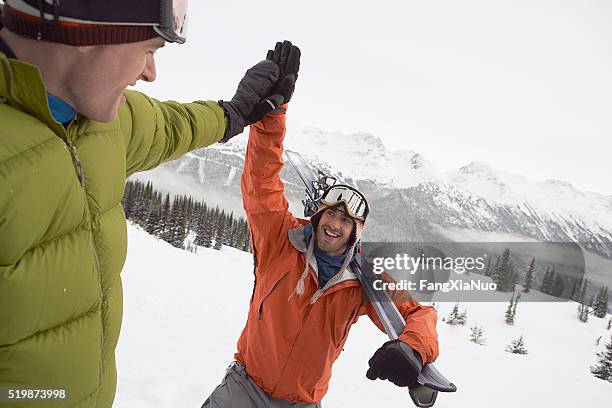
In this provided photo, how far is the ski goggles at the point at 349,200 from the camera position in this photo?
3308 millimetres

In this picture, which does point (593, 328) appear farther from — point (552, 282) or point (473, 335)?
point (473, 335)

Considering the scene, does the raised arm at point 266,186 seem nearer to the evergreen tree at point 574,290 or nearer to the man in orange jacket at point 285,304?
the man in orange jacket at point 285,304

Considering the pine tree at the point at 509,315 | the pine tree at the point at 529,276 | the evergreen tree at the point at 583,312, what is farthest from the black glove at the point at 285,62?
the evergreen tree at the point at 583,312

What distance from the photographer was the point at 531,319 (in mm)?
64688

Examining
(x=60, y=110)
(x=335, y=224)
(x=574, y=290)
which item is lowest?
(x=574, y=290)

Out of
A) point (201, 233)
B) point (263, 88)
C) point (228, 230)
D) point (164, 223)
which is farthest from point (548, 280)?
point (263, 88)

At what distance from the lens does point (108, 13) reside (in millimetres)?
905

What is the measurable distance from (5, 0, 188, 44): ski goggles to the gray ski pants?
2514 mm

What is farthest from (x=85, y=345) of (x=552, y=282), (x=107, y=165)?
(x=552, y=282)

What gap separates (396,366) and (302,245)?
1.11m

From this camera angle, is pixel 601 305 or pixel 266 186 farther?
pixel 601 305

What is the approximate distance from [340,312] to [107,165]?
6.91ft

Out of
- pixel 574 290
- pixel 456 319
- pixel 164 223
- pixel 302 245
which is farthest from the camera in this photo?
pixel 574 290

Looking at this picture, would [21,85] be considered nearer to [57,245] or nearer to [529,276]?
[57,245]
